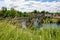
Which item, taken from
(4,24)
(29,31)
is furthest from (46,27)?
(4,24)

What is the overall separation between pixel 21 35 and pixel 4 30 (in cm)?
47

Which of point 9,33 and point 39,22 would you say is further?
point 39,22

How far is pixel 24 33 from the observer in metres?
4.03

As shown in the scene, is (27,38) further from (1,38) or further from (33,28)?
(33,28)

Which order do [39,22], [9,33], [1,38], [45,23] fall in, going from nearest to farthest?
[1,38]
[9,33]
[45,23]
[39,22]

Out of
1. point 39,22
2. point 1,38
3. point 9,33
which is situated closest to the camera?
point 1,38

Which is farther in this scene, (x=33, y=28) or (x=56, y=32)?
(x=33, y=28)

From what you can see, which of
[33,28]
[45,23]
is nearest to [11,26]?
[33,28]

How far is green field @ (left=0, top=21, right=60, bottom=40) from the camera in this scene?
12.1ft

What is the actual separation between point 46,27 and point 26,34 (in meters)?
0.48

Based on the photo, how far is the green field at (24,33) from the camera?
3.68 m

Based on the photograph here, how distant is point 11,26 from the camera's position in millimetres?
4434

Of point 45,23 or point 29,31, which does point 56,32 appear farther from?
point 29,31

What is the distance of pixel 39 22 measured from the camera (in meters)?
4.50
